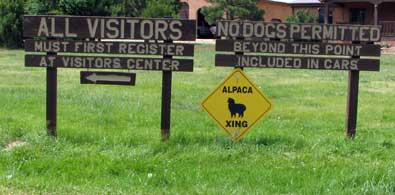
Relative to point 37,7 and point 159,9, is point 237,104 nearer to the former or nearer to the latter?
point 37,7

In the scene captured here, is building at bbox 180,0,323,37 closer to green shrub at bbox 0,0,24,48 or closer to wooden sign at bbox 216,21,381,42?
→ green shrub at bbox 0,0,24,48

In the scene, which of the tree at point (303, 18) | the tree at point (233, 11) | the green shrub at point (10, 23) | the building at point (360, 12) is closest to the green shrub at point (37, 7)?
the green shrub at point (10, 23)

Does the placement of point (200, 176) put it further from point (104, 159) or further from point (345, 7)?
point (345, 7)

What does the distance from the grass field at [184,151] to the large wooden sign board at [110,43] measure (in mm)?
737

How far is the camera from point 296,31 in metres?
8.79

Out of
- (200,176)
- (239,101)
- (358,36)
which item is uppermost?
(358,36)

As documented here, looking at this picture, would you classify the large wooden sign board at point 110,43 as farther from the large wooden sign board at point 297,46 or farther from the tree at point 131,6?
the tree at point 131,6

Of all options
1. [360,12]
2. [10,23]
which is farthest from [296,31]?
[360,12]

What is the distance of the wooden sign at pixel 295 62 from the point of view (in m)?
8.76

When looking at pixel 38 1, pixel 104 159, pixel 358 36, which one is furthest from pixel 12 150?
pixel 38 1

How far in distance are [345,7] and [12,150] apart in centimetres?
4591

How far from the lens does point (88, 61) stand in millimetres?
8711

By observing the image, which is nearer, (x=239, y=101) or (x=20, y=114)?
(x=239, y=101)

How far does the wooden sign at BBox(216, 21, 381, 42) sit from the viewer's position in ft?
28.5
